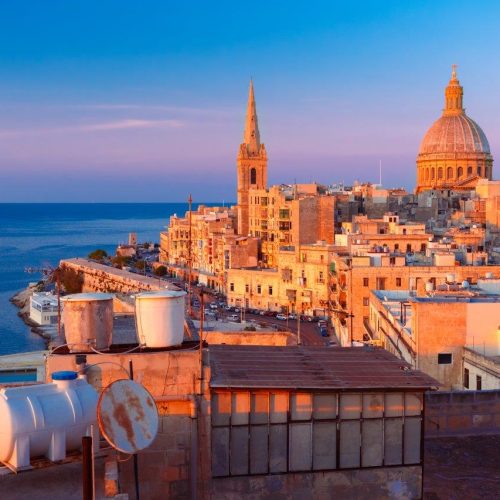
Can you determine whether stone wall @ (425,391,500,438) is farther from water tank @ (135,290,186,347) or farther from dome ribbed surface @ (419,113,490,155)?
dome ribbed surface @ (419,113,490,155)

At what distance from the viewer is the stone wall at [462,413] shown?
7.51 m

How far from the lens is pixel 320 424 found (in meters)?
5.26

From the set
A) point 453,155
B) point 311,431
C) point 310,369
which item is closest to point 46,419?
point 311,431

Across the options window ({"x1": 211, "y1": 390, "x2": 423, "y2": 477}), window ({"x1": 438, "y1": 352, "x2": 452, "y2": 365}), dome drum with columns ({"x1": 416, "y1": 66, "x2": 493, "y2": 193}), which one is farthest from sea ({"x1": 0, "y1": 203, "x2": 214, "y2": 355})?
dome drum with columns ({"x1": 416, "y1": 66, "x2": 493, "y2": 193})

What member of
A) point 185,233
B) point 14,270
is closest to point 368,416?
point 185,233

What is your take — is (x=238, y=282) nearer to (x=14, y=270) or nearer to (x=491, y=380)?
(x=491, y=380)

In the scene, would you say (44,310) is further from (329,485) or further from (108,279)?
(329,485)

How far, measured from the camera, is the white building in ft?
150

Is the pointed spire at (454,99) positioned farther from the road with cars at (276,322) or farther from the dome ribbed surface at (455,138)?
the road with cars at (276,322)

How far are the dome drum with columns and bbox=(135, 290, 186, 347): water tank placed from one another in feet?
196

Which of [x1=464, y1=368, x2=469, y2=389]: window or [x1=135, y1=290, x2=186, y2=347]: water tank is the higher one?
[x1=135, y1=290, x2=186, y2=347]: water tank

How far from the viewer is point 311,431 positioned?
5.24 meters

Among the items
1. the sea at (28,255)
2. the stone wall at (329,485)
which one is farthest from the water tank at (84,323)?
the sea at (28,255)

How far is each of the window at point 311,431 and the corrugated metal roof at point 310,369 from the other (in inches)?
3.0
